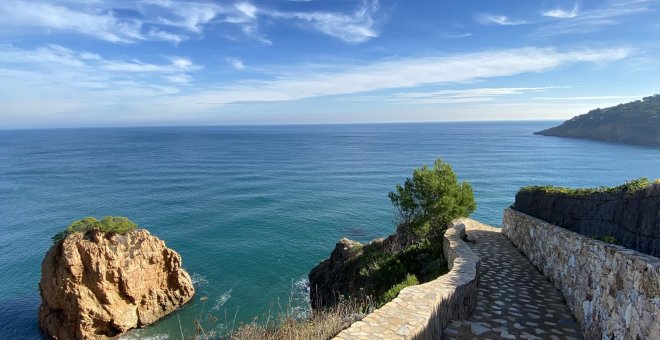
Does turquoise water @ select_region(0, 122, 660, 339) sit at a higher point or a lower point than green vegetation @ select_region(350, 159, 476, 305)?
lower

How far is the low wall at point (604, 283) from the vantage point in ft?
18.7

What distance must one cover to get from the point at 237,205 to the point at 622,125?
143659mm

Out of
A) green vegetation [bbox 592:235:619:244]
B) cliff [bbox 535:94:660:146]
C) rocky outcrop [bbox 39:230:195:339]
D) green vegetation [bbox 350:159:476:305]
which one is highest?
cliff [bbox 535:94:660:146]

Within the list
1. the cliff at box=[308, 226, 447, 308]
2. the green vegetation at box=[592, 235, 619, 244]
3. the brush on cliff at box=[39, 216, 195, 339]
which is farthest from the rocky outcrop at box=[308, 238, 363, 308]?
the green vegetation at box=[592, 235, 619, 244]

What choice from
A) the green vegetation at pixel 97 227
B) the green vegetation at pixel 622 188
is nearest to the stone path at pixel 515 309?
the green vegetation at pixel 622 188

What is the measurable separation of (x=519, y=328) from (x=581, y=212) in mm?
4080

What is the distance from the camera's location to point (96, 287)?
2588 cm

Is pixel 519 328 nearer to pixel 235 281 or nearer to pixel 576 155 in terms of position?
Result: pixel 235 281

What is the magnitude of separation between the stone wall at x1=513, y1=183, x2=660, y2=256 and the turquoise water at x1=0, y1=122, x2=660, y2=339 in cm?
1048

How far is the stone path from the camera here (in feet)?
26.2

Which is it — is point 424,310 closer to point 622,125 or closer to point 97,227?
point 97,227

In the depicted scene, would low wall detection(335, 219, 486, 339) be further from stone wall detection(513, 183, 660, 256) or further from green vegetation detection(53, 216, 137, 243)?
green vegetation detection(53, 216, 137, 243)

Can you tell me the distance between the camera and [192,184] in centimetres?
6719

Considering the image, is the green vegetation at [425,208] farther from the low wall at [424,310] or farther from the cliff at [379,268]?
the low wall at [424,310]
